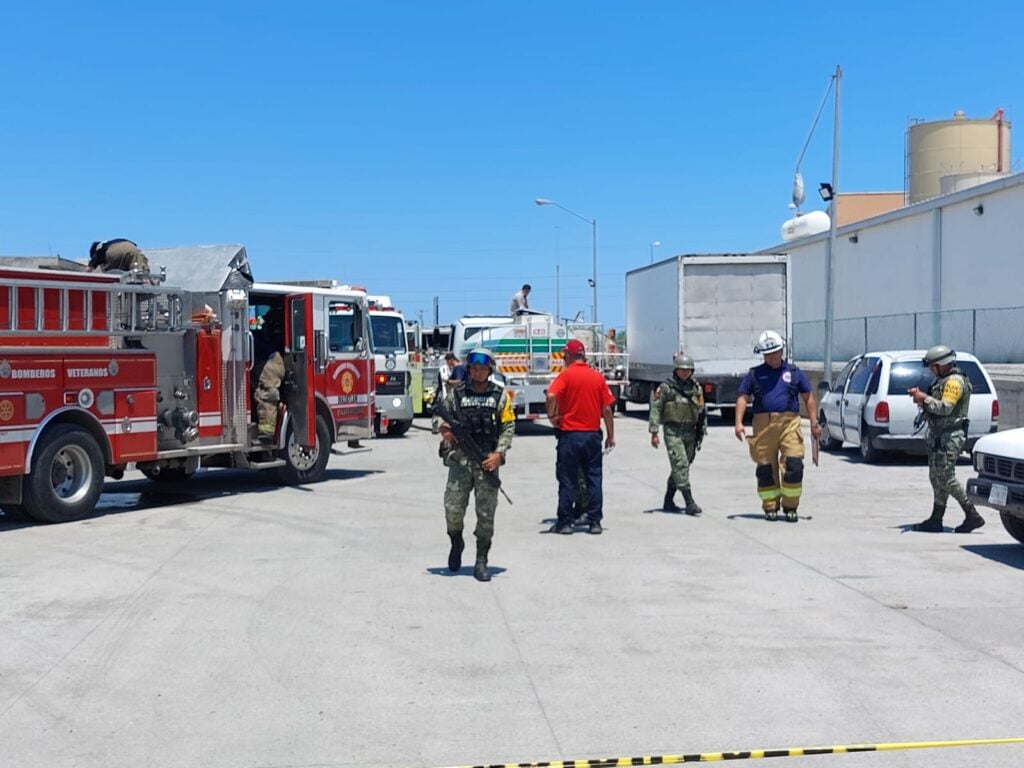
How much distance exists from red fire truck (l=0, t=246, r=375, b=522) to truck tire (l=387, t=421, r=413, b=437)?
328 inches

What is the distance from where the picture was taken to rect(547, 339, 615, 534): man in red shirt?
11609 millimetres

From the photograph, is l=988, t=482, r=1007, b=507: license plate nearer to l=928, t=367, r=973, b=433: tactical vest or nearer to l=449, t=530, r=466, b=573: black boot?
l=928, t=367, r=973, b=433: tactical vest

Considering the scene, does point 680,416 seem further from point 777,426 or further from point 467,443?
point 467,443

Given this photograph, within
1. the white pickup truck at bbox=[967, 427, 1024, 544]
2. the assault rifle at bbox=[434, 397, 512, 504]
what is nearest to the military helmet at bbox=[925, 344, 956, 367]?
the white pickup truck at bbox=[967, 427, 1024, 544]

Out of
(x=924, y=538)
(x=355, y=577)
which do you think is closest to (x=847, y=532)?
(x=924, y=538)

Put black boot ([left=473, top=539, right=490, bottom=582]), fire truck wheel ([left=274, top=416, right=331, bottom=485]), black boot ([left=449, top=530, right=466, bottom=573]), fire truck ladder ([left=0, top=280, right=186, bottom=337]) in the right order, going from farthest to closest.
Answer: fire truck wheel ([left=274, top=416, right=331, bottom=485]) → fire truck ladder ([left=0, top=280, right=186, bottom=337]) → black boot ([left=449, top=530, right=466, bottom=573]) → black boot ([left=473, top=539, right=490, bottom=582])

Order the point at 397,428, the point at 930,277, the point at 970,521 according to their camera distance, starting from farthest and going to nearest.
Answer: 1. the point at 930,277
2. the point at 397,428
3. the point at 970,521

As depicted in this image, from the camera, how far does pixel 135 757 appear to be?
5430 millimetres

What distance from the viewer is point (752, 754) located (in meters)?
5.39

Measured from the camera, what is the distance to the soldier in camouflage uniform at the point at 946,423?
36.9 ft

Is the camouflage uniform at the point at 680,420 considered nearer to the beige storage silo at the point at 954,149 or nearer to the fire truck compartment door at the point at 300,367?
Answer: the fire truck compartment door at the point at 300,367

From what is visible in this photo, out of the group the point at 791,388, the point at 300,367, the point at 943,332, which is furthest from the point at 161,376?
the point at 943,332

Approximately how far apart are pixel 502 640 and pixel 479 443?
203 cm

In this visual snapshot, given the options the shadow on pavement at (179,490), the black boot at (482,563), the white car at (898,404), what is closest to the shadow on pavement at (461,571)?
the black boot at (482,563)
